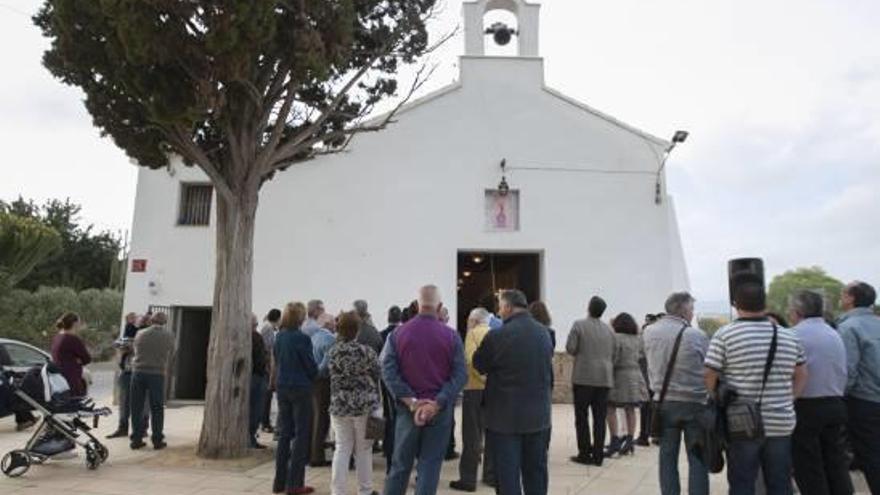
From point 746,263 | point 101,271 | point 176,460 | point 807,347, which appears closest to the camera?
point 807,347

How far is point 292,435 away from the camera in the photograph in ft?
20.6

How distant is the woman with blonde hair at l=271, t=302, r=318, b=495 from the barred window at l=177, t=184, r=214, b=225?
8.22 metres

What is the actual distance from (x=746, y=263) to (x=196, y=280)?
1064cm

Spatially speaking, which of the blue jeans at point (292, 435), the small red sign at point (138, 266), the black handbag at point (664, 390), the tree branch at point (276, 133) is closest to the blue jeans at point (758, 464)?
the black handbag at point (664, 390)

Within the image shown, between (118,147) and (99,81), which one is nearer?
(99,81)

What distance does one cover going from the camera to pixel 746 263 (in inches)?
272

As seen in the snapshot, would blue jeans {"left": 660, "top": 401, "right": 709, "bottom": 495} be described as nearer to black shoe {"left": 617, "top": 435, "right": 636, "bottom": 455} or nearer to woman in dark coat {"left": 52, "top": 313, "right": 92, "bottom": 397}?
black shoe {"left": 617, "top": 435, "right": 636, "bottom": 455}

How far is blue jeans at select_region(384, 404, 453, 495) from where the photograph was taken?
4914 mm

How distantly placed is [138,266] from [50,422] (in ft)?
22.6

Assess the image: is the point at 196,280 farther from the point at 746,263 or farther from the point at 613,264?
the point at 746,263

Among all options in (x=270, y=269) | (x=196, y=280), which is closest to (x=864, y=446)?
(x=270, y=269)

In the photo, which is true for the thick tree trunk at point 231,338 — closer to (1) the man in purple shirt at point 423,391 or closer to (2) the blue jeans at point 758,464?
(1) the man in purple shirt at point 423,391

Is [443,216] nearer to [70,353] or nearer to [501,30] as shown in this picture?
[501,30]

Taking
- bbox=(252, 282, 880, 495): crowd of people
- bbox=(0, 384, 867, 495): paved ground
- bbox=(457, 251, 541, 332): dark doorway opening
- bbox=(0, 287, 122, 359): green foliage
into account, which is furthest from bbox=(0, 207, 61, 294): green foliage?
bbox=(252, 282, 880, 495): crowd of people
